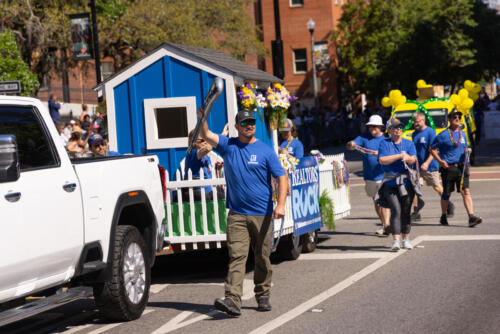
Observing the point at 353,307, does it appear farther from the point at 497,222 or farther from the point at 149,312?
the point at 497,222

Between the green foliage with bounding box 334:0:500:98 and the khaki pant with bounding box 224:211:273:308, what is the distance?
41.2 meters

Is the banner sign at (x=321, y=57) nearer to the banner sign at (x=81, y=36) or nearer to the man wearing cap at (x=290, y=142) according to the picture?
the banner sign at (x=81, y=36)

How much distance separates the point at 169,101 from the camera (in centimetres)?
1179

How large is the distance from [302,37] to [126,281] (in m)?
49.9

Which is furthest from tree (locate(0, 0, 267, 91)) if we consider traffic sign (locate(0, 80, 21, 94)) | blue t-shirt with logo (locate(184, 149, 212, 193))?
traffic sign (locate(0, 80, 21, 94))

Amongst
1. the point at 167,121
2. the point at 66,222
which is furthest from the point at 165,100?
the point at 66,222

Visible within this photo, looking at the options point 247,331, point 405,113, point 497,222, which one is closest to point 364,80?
point 405,113

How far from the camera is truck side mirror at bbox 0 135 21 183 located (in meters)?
6.01

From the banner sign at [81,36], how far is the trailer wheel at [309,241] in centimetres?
1559

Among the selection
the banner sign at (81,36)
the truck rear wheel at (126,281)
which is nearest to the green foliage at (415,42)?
the banner sign at (81,36)

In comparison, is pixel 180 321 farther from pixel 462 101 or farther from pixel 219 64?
pixel 462 101

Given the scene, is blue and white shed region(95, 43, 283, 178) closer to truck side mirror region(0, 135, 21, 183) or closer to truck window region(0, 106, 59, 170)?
truck window region(0, 106, 59, 170)

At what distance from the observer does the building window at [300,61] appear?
5741cm

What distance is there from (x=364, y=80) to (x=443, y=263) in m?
43.0
